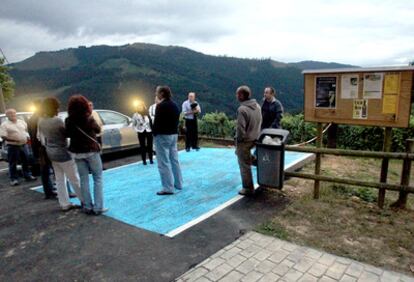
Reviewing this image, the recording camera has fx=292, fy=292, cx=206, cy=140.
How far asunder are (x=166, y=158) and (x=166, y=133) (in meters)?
0.44

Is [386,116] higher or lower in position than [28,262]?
higher

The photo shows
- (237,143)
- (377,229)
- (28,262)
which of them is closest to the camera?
(28,262)

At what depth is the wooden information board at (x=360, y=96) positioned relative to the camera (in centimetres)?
399

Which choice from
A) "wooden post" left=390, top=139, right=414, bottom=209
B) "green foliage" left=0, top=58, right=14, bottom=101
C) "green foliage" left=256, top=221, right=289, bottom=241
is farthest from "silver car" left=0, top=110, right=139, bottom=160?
"green foliage" left=0, top=58, right=14, bottom=101

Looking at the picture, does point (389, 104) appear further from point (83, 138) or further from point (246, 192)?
point (83, 138)

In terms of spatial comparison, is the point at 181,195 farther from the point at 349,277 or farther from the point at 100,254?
the point at 349,277

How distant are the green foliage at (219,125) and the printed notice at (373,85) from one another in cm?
654

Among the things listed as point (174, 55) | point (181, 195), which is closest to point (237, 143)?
point (181, 195)

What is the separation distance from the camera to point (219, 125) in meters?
10.9

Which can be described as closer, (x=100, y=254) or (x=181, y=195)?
(x=100, y=254)

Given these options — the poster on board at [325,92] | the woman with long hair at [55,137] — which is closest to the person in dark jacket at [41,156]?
the woman with long hair at [55,137]

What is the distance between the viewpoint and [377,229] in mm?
3682

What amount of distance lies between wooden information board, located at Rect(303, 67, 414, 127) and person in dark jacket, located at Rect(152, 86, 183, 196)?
223cm

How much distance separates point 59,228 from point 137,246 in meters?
1.36
